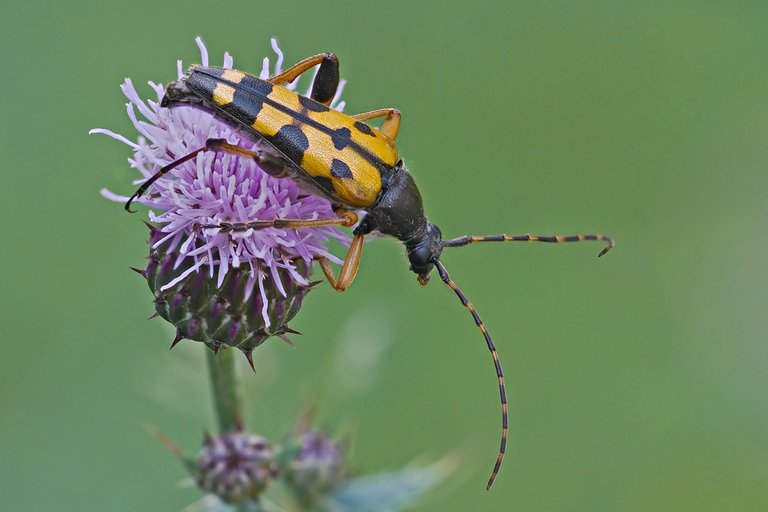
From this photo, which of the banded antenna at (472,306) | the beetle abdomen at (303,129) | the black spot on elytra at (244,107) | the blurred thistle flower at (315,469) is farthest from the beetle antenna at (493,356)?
the black spot on elytra at (244,107)

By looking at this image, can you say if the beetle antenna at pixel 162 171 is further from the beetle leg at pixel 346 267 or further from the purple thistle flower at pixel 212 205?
the beetle leg at pixel 346 267

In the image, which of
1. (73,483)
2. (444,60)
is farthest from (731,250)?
(73,483)

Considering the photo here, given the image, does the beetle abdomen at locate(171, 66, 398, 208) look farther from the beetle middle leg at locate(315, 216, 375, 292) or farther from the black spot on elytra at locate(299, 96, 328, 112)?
the beetle middle leg at locate(315, 216, 375, 292)

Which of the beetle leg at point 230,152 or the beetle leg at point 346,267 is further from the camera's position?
the beetle leg at point 346,267

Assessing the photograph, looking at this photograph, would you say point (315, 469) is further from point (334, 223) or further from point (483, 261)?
point (483, 261)

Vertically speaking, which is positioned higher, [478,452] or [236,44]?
[236,44]

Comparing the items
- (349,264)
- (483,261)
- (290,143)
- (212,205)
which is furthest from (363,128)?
(483,261)

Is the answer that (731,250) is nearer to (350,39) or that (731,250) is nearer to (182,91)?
(350,39)
